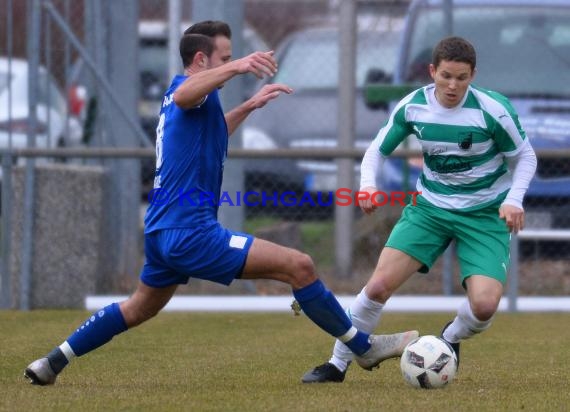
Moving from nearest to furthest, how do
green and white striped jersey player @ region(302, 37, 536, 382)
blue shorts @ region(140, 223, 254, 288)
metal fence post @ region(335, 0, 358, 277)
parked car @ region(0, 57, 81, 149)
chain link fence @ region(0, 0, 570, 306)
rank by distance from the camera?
blue shorts @ region(140, 223, 254, 288) < green and white striped jersey player @ region(302, 37, 536, 382) < chain link fence @ region(0, 0, 570, 306) < metal fence post @ region(335, 0, 358, 277) < parked car @ region(0, 57, 81, 149)

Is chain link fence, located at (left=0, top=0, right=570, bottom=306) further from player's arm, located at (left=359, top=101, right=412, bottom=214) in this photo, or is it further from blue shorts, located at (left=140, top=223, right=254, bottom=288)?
blue shorts, located at (left=140, top=223, right=254, bottom=288)

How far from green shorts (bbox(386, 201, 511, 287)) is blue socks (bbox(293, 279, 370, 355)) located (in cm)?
56

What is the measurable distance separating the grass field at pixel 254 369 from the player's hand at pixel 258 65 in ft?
4.54

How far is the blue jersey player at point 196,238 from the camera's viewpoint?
586 cm

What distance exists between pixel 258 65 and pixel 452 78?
1.13 meters

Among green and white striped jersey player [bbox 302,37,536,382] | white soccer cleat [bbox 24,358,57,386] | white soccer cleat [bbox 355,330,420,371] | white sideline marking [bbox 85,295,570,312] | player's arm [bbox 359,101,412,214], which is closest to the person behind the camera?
white soccer cleat [bbox 24,358,57,386]

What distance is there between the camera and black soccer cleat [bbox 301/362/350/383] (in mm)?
6355

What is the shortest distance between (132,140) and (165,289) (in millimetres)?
5304

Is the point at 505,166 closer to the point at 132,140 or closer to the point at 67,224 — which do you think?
the point at 67,224

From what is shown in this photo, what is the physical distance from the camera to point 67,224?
10180 mm

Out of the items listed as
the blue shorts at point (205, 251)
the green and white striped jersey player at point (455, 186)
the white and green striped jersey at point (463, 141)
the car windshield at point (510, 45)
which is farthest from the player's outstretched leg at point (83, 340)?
the car windshield at point (510, 45)

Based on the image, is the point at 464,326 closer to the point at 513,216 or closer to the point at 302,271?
the point at 513,216

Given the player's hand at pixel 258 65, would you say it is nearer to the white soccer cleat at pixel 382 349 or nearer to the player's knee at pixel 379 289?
the player's knee at pixel 379 289

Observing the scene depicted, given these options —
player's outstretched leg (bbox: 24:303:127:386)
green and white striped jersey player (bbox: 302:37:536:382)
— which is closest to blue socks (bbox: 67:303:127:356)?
player's outstretched leg (bbox: 24:303:127:386)
